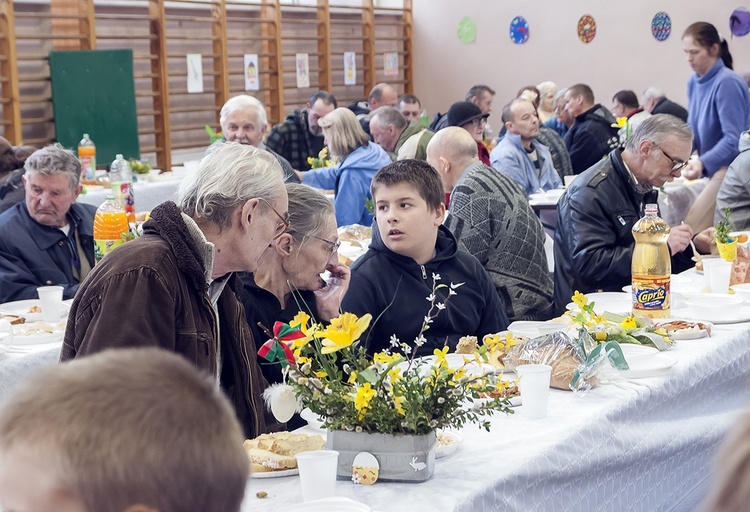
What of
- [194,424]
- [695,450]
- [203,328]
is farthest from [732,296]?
[194,424]

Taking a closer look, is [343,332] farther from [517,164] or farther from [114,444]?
[517,164]

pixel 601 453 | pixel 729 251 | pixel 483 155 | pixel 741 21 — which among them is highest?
pixel 741 21

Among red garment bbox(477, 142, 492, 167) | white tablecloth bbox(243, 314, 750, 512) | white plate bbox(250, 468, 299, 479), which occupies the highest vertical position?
red garment bbox(477, 142, 492, 167)

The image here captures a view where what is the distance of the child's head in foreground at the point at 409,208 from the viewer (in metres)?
3.05

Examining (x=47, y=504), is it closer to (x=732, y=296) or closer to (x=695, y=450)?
(x=695, y=450)

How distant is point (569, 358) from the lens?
243cm

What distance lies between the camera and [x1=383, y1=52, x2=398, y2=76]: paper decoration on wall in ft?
43.7

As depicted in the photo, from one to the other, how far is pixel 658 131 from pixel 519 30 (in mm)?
9466

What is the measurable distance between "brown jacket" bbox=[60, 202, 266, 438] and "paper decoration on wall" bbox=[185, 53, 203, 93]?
8.38 metres

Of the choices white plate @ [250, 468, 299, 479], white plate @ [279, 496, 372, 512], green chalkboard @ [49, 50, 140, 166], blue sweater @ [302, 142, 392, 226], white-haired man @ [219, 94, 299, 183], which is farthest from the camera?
green chalkboard @ [49, 50, 140, 166]

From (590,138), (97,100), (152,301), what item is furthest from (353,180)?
(152,301)

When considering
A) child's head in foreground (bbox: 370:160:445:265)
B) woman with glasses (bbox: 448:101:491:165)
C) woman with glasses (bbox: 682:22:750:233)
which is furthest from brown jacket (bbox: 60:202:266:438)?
woman with glasses (bbox: 682:22:750:233)

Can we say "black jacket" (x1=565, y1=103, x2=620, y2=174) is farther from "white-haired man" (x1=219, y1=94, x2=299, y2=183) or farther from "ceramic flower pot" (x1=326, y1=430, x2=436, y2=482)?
"ceramic flower pot" (x1=326, y1=430, x2=436, y2=482)

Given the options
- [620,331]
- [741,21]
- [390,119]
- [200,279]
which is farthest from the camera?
[741,21]
